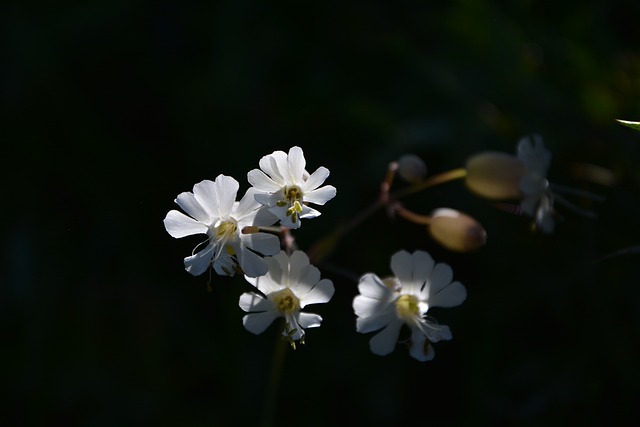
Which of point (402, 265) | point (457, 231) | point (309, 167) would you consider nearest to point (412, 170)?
point (457, 231)

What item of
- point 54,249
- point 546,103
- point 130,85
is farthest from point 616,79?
point 54,249

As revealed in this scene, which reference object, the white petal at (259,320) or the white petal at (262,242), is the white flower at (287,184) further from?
the white petal at (259,320)

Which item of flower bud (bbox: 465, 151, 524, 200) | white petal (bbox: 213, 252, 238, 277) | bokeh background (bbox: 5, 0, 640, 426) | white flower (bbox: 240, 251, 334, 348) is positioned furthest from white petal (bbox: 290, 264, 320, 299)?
bokeh background (bbox: 5, 0, 640, 426)

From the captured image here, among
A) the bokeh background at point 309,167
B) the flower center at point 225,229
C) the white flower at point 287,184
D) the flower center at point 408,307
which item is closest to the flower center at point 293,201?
the white flower at point 287,184

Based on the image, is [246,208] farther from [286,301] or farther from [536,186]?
[536,186]

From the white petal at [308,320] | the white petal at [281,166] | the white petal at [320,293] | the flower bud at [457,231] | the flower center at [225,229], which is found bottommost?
the white petal at [308,320]

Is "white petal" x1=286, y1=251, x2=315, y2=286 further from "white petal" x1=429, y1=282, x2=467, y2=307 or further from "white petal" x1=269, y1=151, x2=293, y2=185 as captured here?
"white petal" x1=429, y1=282, x2=467, y2=307

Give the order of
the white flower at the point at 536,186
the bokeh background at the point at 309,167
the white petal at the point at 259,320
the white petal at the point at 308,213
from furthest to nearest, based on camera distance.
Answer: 1. the bokeh background at the point at 309,167
2. the white flower at the point at 536,186
3. the white petal at the point at 259,320
4. the white petal at the point at 308,213

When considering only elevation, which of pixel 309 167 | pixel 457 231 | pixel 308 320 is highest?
pixel 309 167
